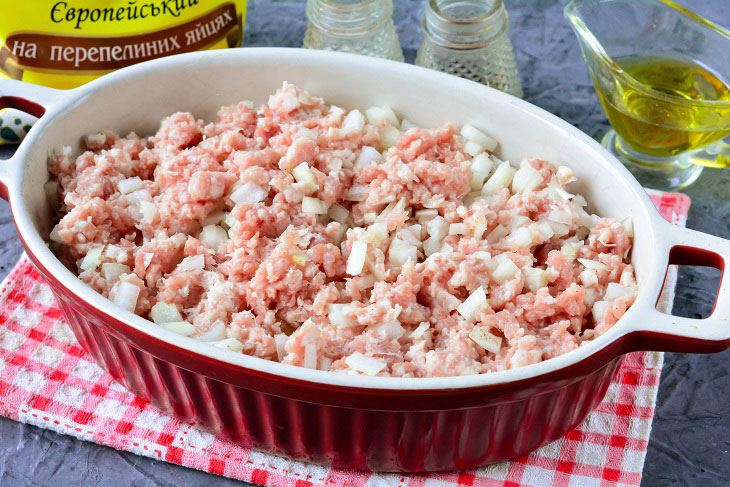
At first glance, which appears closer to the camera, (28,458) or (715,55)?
(28,458)

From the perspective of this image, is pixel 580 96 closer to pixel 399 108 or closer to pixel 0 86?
pixel 399 108

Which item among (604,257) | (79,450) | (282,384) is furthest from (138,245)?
(604,257)

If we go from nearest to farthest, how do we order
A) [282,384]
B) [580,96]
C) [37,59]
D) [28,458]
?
1. [282,384]
2. [28,458]
3. [37,59]
4. [580,96]

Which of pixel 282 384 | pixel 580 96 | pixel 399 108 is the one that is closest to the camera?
pixel 282 384

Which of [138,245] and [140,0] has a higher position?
[140,0]

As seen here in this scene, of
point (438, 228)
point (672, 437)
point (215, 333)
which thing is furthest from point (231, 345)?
point (672, 437)

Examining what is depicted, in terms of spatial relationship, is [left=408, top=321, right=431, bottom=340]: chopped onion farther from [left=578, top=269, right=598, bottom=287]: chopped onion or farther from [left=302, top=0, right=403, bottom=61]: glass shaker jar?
[left=302, top=0, right=403, bottom=61]: glass shaker jar
